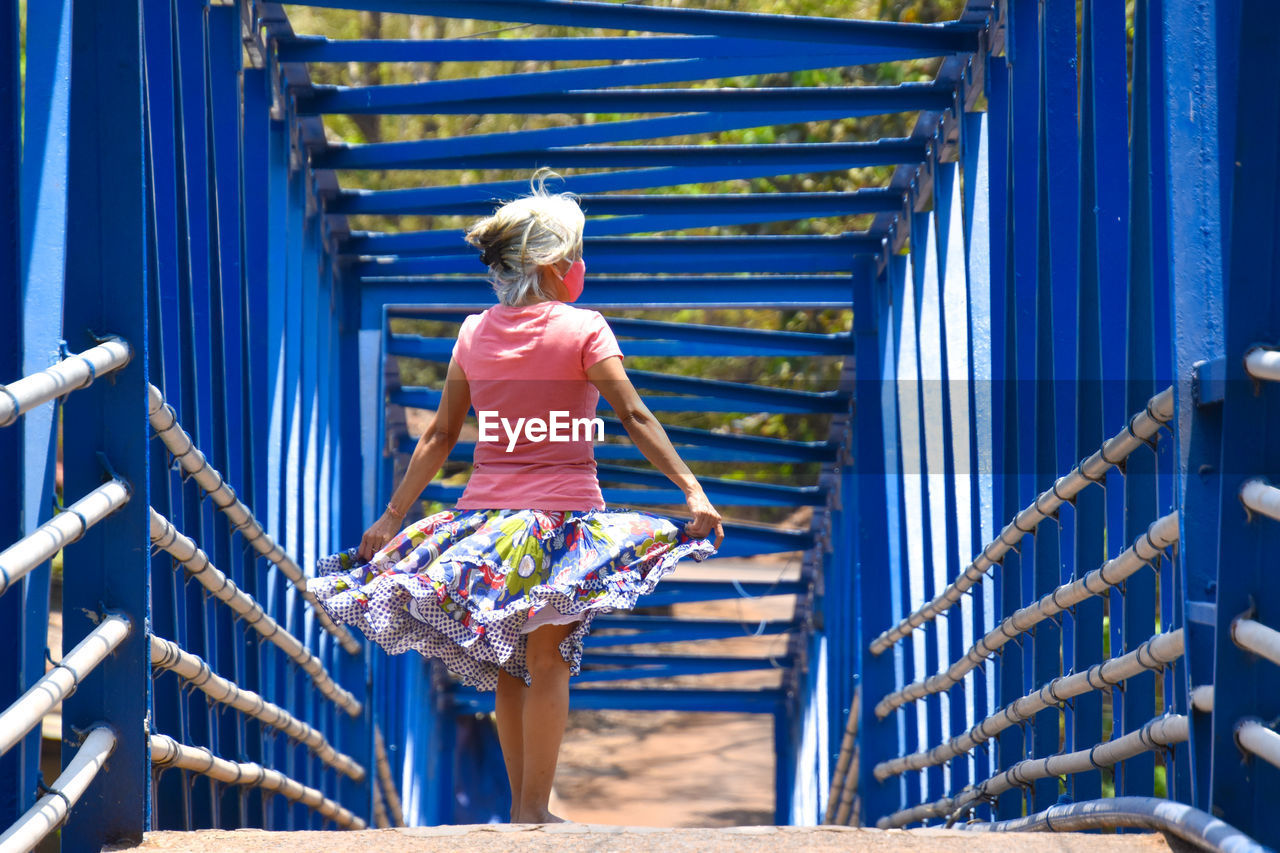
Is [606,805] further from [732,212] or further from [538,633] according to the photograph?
[538,633]

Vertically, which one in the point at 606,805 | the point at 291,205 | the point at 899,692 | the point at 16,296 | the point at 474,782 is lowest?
the point at 606,805

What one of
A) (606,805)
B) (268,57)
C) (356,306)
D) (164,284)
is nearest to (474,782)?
(606,805)

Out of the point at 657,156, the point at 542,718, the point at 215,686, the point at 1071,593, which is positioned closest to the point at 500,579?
the point at 542,718

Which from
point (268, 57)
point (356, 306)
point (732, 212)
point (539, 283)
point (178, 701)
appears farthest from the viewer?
point (356, 306)

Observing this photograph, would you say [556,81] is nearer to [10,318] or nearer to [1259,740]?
[10,318]

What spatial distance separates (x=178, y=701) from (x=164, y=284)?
112cm

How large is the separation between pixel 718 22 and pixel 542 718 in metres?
2.99

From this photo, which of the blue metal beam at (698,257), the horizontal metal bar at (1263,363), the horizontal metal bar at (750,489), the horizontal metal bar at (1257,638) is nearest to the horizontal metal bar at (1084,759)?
the horizontal metal bar at (1257,638)

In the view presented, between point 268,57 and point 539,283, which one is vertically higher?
point 268,57

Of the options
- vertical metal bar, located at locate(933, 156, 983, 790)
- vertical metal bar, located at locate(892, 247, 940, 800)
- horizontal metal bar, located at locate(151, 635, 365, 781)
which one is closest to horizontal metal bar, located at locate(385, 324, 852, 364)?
vertical metal bar, located at locate(892, 247, 940, 800)

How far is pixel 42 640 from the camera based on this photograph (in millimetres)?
2619

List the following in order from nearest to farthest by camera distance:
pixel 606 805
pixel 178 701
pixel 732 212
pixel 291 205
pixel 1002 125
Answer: pixel 178 701
pixel 1002 125
pixel 291 205
pixel 732 212
pixel 606 805

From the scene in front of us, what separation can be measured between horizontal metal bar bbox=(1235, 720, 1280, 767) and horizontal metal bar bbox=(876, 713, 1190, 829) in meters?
0.27

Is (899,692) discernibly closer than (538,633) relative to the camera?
No
